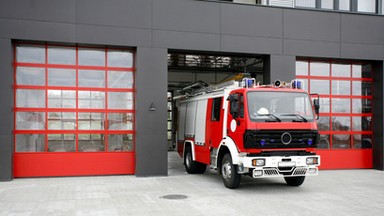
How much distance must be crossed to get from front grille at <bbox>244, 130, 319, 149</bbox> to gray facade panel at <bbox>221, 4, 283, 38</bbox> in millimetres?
5042

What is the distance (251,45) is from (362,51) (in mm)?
4503

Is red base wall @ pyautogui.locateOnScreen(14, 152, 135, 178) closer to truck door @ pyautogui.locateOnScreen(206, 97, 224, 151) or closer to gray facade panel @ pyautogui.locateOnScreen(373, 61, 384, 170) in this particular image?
truck door @ pyautogui.locateOnScreen(206, 97, 224, 151)

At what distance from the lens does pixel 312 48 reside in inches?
593

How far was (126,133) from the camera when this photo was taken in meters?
13.7

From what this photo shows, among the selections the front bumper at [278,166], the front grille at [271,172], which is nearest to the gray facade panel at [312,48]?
the front bumper at [278,166]

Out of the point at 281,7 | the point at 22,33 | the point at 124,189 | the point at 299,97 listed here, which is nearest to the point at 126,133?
the point at 124,189

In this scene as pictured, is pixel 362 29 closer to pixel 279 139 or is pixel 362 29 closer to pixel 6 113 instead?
pixel 279 139

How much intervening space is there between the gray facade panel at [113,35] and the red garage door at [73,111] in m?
0.57

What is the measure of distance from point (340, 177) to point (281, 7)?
618cm

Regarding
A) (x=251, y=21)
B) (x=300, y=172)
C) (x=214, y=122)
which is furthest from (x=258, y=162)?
(x=251, y=21)

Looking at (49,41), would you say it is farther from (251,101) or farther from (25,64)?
(251,101)

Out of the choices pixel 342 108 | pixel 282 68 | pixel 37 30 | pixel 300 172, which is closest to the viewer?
pixel 300 172

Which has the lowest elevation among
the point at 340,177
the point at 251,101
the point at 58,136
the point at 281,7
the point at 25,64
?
the point at 340,177

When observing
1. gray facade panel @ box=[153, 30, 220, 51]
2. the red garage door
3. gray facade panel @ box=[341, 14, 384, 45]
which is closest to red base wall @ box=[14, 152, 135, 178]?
the red garage door
